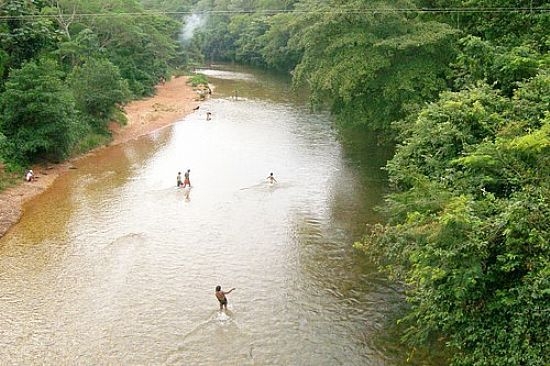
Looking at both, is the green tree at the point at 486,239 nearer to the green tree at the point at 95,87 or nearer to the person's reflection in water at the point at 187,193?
the person's reflection in water at the point at 187,193

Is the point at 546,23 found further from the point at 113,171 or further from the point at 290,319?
the point at 113,171

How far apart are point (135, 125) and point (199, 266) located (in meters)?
24.0

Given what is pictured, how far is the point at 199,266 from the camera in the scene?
59.2 feet

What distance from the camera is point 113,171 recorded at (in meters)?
28.8

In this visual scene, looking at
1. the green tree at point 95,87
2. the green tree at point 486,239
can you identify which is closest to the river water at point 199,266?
the green tree at point 486,239

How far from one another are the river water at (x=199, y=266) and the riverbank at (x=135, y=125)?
66cm

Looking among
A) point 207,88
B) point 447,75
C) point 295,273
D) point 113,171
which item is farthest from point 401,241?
point 207,88

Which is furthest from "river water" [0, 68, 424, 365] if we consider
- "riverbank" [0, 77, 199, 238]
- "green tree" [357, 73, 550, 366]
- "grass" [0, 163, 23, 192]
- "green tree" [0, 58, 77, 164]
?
"green tree" [357, 73, 550, 366]

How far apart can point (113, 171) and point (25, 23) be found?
1112 centimetres

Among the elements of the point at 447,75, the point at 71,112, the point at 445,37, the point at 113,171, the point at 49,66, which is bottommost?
the point at 113,171

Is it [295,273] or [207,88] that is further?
[207,88]

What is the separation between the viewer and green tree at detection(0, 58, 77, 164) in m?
26.4

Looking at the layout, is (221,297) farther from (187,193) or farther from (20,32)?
(20,32)

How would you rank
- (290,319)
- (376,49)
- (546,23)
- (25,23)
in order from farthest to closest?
(25,23), (376,49), (546,23), (290,319)
